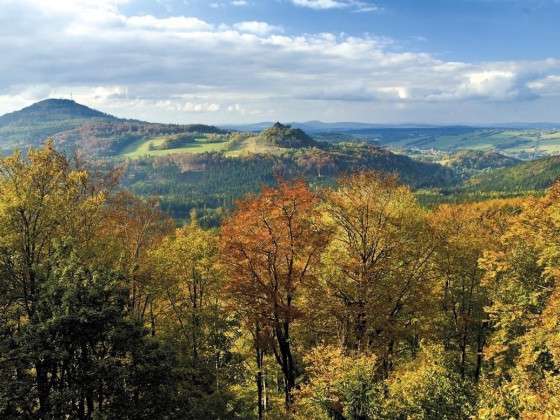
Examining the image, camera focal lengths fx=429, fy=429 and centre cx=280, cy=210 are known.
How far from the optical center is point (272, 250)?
35094mm

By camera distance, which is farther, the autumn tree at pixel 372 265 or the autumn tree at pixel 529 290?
the autumn tree at pixel 372 265

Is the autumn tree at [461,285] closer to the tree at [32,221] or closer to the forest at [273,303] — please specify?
the forest at [273,303]

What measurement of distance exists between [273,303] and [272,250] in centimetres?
438

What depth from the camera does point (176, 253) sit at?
45.6m

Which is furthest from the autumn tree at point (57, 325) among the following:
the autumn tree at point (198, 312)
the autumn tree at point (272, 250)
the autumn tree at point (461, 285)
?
the autumn tree at point (461, 285)

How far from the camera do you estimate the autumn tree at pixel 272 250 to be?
116ft

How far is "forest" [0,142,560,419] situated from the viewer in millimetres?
24562

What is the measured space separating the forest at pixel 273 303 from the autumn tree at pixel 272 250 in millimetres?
159

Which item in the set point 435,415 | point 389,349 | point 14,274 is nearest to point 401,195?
point 389,349

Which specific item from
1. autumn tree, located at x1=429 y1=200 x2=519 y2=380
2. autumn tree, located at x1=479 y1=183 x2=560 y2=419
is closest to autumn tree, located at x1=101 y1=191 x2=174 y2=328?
autumn tree, located at x1=479 y1=183 x2=560 y2=419

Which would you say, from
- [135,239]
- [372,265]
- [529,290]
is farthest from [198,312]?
[529,290]

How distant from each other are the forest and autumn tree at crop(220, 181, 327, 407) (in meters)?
0.16

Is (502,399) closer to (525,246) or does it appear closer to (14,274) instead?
(525,246)

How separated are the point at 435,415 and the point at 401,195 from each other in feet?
73.3
